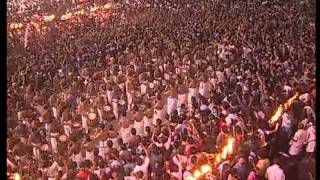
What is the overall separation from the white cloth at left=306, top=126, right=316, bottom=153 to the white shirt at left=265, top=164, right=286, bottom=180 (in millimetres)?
121

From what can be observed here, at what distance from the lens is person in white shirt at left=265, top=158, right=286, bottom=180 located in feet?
7.80

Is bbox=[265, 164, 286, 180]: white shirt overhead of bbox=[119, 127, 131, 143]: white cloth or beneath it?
beneath

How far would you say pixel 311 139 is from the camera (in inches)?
94.1

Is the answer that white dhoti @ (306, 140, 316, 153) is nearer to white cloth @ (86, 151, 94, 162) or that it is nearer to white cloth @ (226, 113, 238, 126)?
white cloth @ (226, 113, 238, 126)

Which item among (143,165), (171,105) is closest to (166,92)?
(171,105)

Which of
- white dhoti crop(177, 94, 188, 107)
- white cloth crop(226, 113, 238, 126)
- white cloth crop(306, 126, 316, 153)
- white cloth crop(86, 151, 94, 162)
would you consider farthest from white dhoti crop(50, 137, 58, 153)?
white cloth crop(306, 126, 316, 153)

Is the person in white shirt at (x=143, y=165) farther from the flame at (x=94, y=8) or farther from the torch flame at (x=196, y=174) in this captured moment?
the flame at (x=94, y=8)

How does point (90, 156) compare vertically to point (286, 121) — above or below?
below

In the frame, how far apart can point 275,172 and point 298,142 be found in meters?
0.13

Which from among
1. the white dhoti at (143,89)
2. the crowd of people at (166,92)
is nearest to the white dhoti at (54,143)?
the crowd of people at (166,92)

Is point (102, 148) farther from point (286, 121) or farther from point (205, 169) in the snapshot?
point (286, 121)

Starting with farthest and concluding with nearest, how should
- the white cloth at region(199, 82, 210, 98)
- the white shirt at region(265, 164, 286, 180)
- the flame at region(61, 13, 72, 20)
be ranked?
the flame at region(61, 13, 72, 20) → the white cloth at region(199, 82, 210, 98) → the white shirt at region(265, 164, 286, 180)
